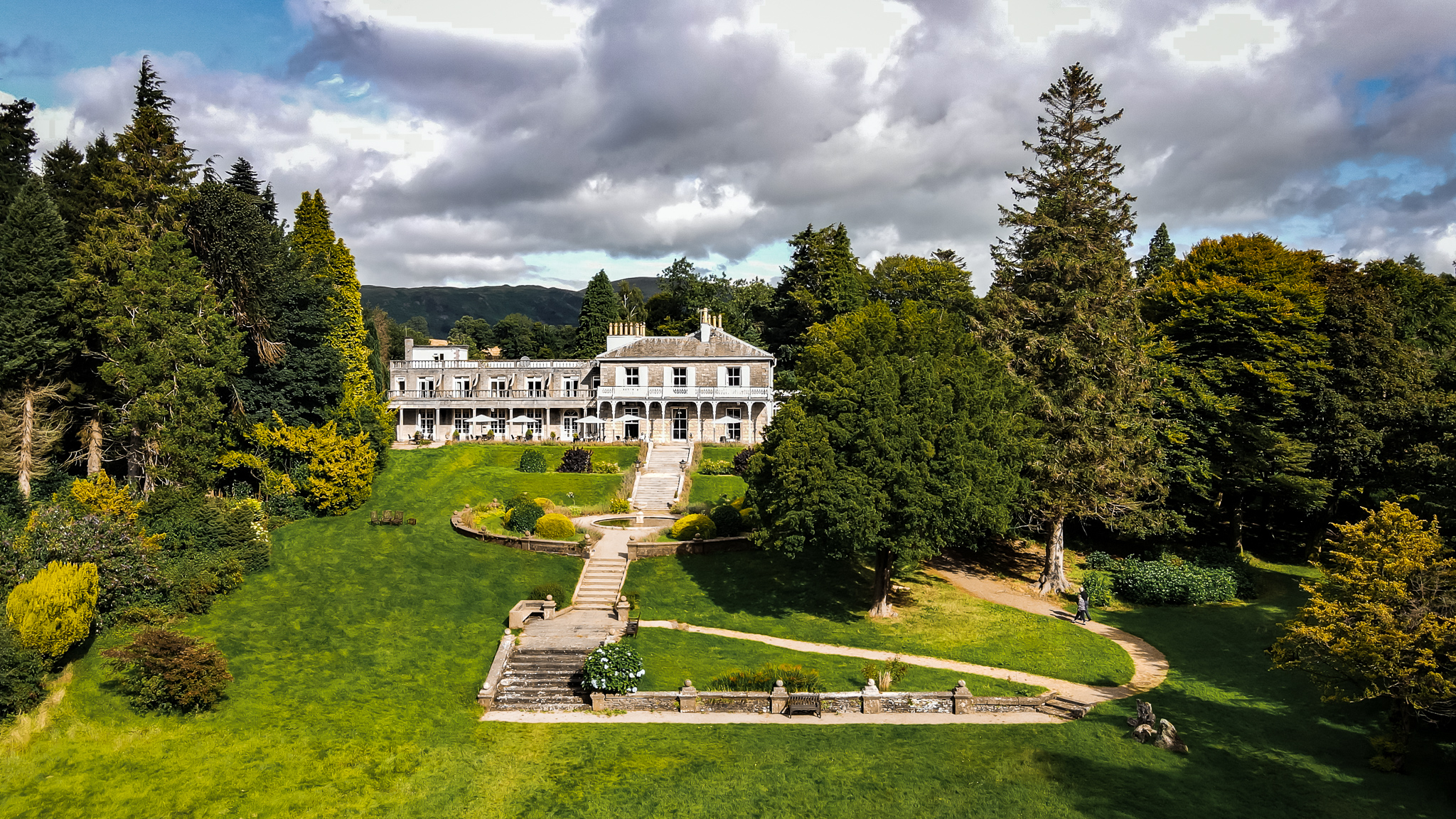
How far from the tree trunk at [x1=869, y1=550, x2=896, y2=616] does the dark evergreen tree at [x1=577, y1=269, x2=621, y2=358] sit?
5635 centimetres

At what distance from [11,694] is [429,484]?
2620cm

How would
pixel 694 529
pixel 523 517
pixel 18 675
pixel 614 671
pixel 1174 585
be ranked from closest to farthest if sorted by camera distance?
pixel 18 675 → pixel 614 671 → pixel 1174 585 → pixel 694 529 → pixel 523 517

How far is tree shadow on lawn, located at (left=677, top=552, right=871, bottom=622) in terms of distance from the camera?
3061 cm

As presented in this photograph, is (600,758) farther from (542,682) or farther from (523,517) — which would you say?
(523,517)

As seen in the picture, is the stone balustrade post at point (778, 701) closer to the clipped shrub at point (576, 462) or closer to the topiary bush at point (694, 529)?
the topiary bush at point (694, 529)

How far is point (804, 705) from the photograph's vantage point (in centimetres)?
2150

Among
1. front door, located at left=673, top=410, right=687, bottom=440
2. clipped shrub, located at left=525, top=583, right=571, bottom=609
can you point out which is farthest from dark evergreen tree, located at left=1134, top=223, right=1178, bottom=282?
clipped shrub, located at left=525, top=583, right=571, bottom=609

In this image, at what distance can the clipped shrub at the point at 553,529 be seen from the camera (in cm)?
3662

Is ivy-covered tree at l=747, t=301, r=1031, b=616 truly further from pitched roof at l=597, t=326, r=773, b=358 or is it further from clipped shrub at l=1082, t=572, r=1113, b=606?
pitched roof at l=597, t=326, r=773, b=358

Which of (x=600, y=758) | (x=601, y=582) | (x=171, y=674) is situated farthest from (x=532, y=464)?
(x=600, y=758)

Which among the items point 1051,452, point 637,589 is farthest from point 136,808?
point 1051,452

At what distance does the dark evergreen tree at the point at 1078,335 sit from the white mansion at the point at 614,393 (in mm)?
26775

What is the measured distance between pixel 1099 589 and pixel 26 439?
4460 centimetres

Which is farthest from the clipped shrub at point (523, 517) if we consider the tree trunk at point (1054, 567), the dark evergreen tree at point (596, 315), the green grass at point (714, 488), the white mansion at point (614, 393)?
the dark evergreen tree at point (596, 315)
